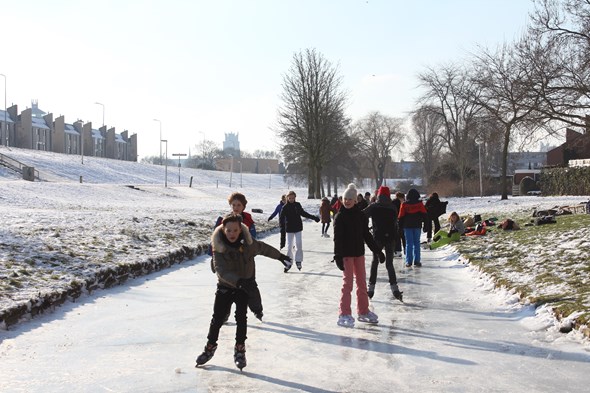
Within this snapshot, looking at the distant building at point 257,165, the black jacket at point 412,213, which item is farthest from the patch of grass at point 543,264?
the distant building at point 257,165

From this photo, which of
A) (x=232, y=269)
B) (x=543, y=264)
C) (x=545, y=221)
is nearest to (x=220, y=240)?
(x=232, y=269)

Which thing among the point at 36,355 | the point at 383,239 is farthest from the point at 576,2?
the point at 36,355

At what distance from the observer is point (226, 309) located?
246 inches

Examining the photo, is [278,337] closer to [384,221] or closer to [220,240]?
[220,240]

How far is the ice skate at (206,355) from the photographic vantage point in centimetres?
587

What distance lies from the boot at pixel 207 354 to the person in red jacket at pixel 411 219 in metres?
8.30

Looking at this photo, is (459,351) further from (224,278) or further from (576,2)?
(576,2)

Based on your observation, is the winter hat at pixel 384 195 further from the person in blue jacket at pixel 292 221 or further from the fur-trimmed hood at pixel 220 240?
the fur-trimmed hood at pixel 220 240

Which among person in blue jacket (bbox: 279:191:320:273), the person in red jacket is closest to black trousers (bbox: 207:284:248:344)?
A: person in blue jacket (bbox: 279:191:320:273)

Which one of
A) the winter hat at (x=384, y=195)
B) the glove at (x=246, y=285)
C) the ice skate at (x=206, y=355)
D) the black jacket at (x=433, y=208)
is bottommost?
the ice skate at (x=206, y=355)

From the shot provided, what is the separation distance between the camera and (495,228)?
2050cm

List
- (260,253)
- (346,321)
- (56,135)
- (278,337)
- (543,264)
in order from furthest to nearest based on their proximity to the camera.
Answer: (56,135), (543,264), (346,321), (278,337), (260,253)

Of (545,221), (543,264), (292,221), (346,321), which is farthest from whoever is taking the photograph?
(545,221)

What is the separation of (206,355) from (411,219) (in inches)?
332
